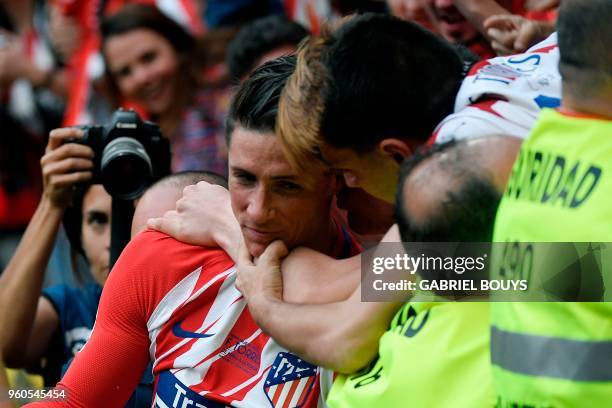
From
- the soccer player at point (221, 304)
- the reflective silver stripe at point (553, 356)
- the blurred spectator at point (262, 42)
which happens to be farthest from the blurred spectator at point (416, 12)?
the reflective silver stripe at point (553, 356)

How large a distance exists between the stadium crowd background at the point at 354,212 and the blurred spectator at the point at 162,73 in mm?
1651

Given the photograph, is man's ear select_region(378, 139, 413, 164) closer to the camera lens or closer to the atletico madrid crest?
the atletico madrid crest

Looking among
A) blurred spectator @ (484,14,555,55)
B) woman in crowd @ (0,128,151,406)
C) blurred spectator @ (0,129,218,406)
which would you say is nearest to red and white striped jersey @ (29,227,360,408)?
blurred spectator @ (0,129,218,406)

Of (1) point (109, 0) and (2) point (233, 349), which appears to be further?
(1) point (109, 0)

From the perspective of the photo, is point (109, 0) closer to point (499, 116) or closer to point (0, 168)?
point (0, 168)

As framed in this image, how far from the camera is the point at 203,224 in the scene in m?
2.82

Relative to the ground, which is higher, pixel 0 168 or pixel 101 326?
pixel 101 326

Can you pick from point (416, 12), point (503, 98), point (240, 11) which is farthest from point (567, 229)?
point (240, 11)

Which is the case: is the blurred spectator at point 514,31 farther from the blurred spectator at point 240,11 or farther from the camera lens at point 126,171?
the blurred spectator at point 240,11

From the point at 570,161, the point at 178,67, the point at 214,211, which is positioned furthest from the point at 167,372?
the point at 178,67

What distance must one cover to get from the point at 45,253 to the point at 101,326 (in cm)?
95

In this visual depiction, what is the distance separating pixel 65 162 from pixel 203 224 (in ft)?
2.81

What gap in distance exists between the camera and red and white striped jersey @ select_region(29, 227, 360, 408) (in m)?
2.68

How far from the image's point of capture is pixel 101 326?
110 inches
